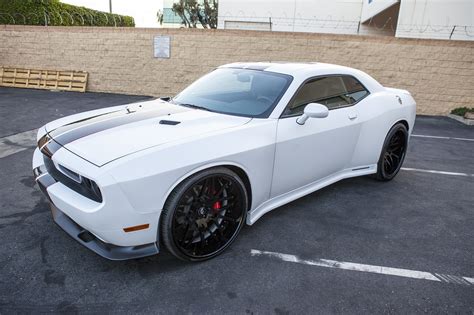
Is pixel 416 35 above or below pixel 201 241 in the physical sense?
above

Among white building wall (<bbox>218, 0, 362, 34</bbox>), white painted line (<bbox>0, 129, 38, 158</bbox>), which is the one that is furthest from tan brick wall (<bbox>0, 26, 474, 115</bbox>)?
white building wall (<bbox>218, 0, 362, 34</bbox>)

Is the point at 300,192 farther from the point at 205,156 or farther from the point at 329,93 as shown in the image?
the point at 205,156

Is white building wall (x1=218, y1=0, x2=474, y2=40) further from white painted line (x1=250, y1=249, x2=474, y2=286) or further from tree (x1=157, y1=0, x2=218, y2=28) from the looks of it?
white painted line (x1=250, y1=249, x2=474, y2=286)

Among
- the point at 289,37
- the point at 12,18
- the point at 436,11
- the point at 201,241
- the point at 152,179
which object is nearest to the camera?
the point at 152,179

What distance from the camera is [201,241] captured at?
255 cm

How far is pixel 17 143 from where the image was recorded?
536 cm

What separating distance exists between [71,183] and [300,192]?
198cm

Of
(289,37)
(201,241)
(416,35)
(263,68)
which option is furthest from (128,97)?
(416,35)

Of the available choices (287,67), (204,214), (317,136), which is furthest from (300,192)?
(287,67)

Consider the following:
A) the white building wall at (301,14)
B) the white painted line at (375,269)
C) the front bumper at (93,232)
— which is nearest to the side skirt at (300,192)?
the white painted line at (375,269)

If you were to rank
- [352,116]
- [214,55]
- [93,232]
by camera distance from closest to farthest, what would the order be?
[93,232]
[352,116]
[214,55]

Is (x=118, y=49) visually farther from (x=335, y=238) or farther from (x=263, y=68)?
(x=335, y=238)

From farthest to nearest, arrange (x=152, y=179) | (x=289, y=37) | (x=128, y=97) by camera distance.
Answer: (x=128, y=97)
(x=289, y=37)
(x=152, y=179)

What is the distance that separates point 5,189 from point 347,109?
3743 mm
